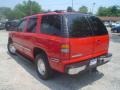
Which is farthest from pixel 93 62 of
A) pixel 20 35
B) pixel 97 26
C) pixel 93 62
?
pixel 20 35

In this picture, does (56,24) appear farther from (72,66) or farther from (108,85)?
(108,85)

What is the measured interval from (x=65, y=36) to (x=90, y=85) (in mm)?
1634

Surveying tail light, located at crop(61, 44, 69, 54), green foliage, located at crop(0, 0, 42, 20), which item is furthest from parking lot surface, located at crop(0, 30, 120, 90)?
green foliage, located at crop(0, 0, 42, 20)

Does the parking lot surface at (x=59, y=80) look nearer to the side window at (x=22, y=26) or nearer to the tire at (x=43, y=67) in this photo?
the tire at (x=43, y=67)

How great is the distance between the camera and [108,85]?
523cm

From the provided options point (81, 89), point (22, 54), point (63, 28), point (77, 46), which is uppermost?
point (63, 28)

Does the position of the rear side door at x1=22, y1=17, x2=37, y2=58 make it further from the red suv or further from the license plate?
the license plate

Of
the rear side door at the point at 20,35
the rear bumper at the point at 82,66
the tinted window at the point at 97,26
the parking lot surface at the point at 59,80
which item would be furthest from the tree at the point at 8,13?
the rear bumper at the point at 82,66

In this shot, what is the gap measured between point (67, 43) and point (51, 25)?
851 mm

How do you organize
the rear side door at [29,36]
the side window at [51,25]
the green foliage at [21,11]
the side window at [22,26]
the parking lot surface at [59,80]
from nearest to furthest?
the side window at [51,25] → the parking lot surface at [59,80] → the rear side door at [29,36] → the side window at [22,26] → the green foliage at [21,11]

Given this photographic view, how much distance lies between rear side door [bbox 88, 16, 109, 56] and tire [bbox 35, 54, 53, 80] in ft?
4.62

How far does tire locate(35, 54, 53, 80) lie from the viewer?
17.9 feet

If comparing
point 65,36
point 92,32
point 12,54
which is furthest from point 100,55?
point 12,54

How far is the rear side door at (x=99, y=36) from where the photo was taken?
5.36 meters
